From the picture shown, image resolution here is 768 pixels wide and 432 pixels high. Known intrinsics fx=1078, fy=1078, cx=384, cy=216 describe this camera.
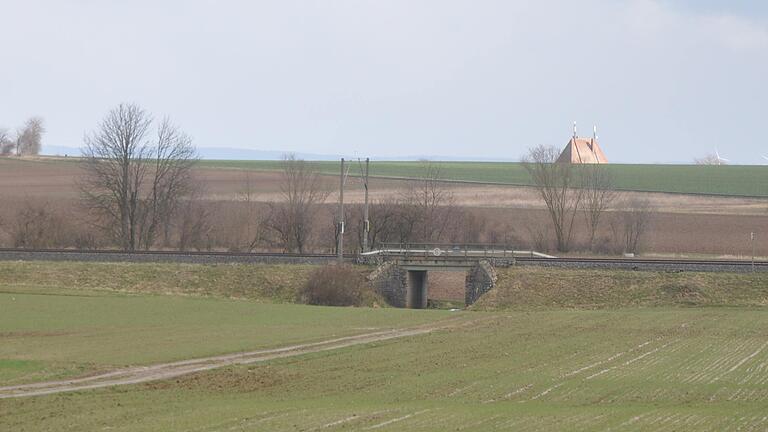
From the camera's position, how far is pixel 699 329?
45.6m

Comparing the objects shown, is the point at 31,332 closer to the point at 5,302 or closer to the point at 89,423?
the point at 5,302

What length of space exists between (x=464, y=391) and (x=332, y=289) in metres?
33.6

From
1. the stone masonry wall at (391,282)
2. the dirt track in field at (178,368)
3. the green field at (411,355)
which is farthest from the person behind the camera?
the stone masonry wall at (391,282)

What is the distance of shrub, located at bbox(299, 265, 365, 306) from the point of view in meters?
60.8

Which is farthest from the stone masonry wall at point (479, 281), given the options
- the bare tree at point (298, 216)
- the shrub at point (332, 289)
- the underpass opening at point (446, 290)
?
the bare tree at point (298, 216)

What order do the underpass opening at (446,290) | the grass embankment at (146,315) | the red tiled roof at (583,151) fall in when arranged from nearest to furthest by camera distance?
the grass embankment at (146,315), the underpass opening at (446,290), the red tiled roof at (583,151)

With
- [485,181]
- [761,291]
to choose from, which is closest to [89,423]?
[761,291]

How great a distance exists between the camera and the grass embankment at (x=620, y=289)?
58.9 m

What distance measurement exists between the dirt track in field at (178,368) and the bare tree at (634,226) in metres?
49.6

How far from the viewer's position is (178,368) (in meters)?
32.2

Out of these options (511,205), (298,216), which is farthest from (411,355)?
(511,205)

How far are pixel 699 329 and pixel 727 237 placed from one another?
5437cm

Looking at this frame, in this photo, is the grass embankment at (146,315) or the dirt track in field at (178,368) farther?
the grass embankment at (146,315)

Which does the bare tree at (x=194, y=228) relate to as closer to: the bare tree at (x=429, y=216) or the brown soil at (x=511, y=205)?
the brown soil at (x=511, y=205)
